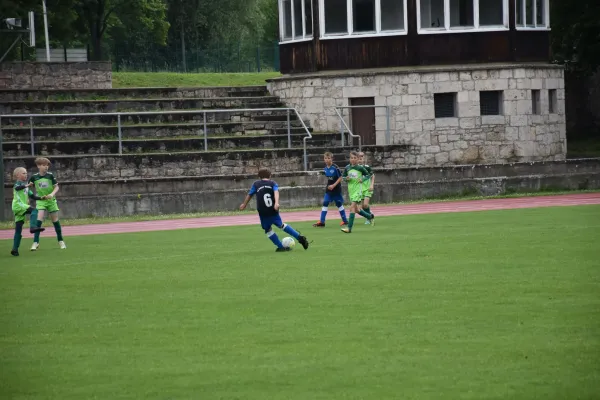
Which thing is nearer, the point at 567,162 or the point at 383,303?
the point at 383,303

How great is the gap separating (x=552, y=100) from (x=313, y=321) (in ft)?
92.8

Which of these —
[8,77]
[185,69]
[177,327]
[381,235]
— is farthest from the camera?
[185,69]

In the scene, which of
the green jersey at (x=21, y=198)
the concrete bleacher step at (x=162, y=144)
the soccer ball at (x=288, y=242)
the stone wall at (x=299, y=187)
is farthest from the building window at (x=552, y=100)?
the green jersey at (x=21, y=198)

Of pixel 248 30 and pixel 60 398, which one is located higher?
pixel 248 30

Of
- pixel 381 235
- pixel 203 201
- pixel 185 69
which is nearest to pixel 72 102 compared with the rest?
pixel 203 201

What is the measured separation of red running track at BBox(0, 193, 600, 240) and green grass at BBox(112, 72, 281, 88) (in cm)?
1571

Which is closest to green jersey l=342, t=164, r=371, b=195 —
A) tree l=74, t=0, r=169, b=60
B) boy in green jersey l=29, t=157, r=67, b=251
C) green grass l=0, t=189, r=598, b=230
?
boy in green jersey l=29, t=157, r=67, b=251

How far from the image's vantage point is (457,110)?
36.0 meters

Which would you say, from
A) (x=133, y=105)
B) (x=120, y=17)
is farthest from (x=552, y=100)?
(x=120, y=17)

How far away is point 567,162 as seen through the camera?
111 feet

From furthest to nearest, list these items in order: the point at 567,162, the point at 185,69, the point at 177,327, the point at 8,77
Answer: the point at 185,69, the point at 8,77, the point at 567,162, the point at 177,327

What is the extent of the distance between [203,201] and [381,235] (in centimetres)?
934

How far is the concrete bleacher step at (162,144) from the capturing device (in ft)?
108

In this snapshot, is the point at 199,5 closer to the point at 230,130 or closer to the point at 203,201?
the point at 230,130
